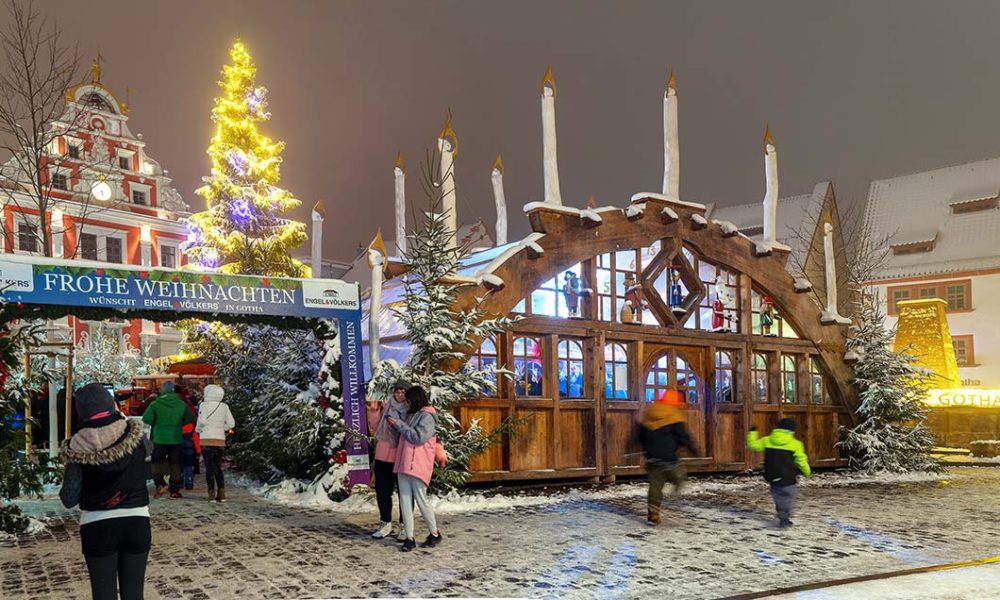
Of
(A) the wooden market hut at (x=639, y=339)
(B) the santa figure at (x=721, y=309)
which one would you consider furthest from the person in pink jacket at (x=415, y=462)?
(B) the santa figure at (x=721, y=309)

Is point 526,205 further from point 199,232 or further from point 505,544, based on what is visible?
point 199,232

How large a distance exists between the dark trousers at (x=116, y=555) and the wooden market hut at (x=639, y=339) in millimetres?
7509

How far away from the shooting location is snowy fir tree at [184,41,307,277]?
79.9 feet

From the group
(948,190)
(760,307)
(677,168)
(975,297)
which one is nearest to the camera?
(677,168)

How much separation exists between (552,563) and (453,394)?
3.90 metres

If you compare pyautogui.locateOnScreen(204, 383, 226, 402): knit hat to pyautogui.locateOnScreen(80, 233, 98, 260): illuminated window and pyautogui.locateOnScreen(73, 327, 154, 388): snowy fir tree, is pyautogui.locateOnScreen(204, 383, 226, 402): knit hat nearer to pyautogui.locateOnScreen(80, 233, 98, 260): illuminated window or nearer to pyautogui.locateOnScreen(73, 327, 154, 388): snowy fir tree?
pyautogui.locateOnScreen(73, 327, 154, 388): snowy fir tree

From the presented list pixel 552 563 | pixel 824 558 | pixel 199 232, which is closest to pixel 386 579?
pixel 552 563

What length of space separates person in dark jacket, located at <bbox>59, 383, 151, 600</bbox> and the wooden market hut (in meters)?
7.51

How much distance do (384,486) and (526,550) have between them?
180 centimetres

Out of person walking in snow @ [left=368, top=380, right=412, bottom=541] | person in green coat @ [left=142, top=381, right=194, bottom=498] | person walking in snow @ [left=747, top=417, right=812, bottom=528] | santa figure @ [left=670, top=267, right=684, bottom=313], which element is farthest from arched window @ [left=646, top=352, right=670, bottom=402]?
person in green coat @ [left=142, top=381, right=194, bottom=498]

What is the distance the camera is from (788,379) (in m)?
17.6

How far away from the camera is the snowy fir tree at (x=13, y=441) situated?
859 centimetres

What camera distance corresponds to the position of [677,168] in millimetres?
15602

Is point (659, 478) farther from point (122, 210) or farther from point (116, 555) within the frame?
point (122, 210)
